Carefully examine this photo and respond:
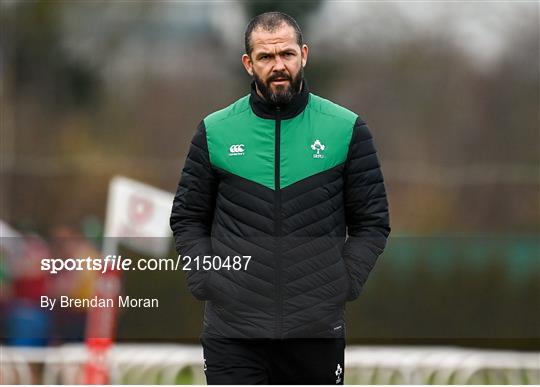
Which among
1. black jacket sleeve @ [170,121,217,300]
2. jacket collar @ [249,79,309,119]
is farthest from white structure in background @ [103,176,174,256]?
jacket collar @ [249,79,309,119]

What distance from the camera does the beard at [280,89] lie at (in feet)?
6.30

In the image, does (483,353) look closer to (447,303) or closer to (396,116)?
(447,303)

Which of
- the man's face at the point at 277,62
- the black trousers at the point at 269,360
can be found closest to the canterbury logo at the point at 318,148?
the man's face at the point at 277,62

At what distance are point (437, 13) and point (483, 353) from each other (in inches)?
62.5

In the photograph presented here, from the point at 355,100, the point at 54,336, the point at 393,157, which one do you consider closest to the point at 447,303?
the point at 393,157

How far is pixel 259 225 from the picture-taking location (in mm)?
1924

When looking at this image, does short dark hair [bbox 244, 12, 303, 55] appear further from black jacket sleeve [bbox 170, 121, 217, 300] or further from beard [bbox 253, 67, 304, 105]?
black jacket sleeve [bbox 170, 121, 217, 300]

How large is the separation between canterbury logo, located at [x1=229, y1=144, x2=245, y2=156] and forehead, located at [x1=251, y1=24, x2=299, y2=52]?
0.20 m

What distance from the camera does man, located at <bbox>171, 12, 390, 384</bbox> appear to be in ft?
6.32

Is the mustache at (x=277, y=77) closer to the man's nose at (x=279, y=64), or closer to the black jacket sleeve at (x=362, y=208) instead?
the man's nose at (x=279, y=64)

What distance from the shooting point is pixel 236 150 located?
196cm

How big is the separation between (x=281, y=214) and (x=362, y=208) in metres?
0.17

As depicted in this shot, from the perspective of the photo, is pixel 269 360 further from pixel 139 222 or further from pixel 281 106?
pixel 139 222

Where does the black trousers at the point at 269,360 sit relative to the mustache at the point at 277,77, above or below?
below
